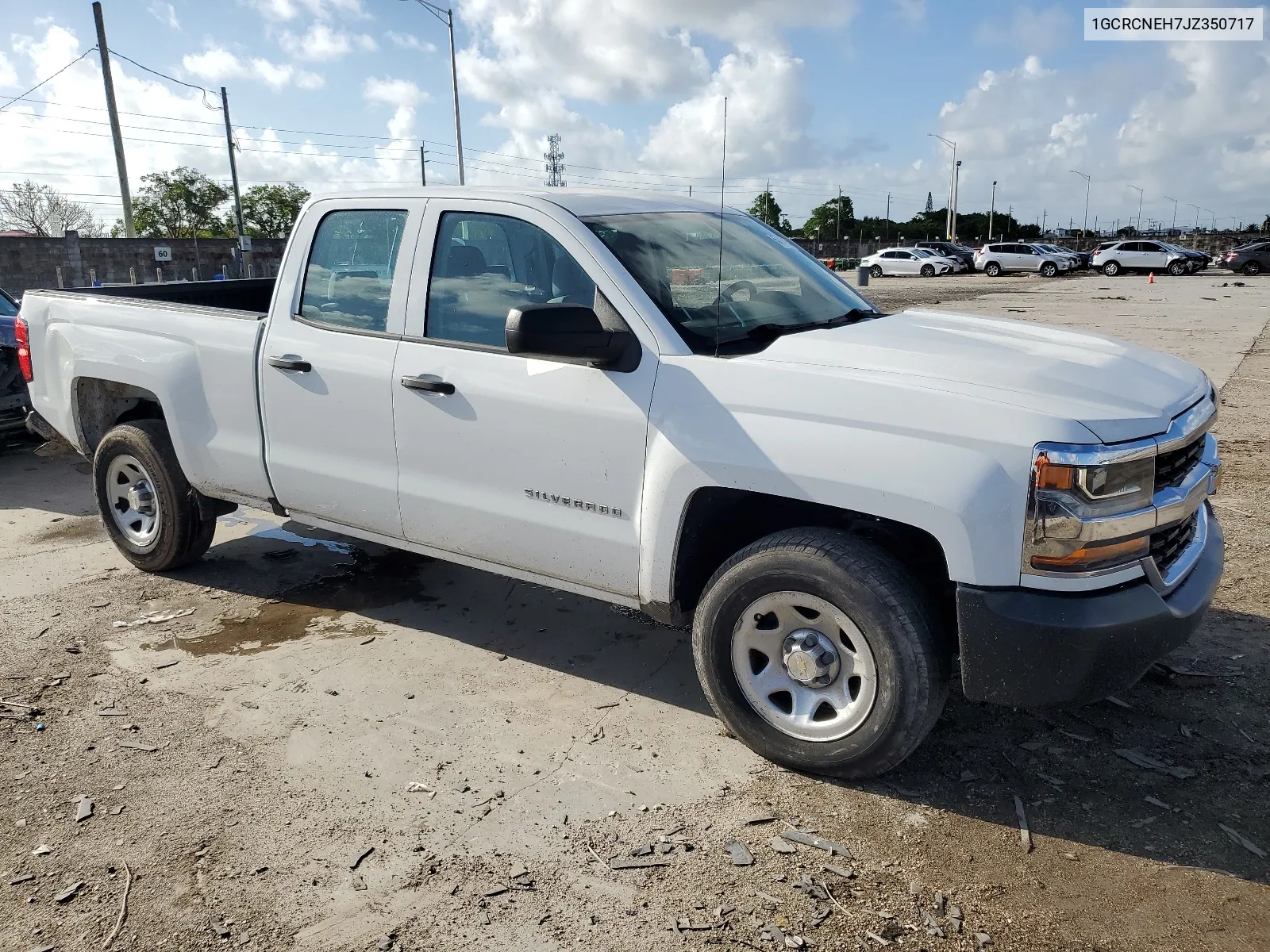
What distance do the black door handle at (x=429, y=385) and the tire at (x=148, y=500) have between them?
1900mm

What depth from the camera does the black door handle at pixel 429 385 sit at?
13.3ft

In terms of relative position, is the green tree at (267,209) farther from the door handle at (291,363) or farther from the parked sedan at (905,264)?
the door handle at (291,363)

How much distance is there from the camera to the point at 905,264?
50344 millimetres

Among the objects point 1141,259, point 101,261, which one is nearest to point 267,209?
point 101,261

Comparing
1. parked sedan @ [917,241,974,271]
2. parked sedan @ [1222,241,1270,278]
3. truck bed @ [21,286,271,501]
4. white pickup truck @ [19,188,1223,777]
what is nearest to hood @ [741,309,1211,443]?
white pickup truck @ [19,188,1223,777]

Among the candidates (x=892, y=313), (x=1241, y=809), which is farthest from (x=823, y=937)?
(x=892, y=313)

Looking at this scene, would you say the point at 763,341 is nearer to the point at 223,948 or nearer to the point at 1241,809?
the point at 1241,809

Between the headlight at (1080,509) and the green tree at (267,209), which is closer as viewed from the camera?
the headlight at (1080,509)

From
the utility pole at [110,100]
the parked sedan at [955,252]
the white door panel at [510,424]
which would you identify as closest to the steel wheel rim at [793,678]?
the white door panel at [510,424]

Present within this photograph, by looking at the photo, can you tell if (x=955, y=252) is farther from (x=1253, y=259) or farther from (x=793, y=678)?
(x=793, y=678)

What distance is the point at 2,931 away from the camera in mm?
2838

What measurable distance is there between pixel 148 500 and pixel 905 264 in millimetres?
48660

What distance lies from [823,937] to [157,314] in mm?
4340

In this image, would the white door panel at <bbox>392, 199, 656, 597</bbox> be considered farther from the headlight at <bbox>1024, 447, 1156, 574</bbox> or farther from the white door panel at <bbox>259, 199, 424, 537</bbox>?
the headlight at <bbox>1024, 447, 1156, 574</bbox>
